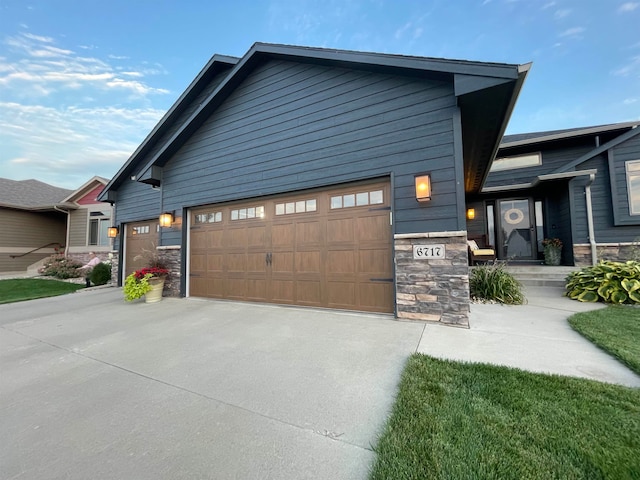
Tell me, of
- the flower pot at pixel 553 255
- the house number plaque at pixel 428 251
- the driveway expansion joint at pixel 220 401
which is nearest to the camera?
the driveway expansion joint at pixel 220 401

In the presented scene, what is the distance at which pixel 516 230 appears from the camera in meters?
8.36

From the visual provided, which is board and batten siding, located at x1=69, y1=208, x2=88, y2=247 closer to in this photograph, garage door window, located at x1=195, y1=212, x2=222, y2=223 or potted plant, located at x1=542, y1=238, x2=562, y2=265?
garage door window, located at x1=195, y1=212, x2=222, y2=223

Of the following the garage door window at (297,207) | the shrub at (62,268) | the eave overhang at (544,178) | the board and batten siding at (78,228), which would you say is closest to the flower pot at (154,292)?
the garage door window at (297,207)

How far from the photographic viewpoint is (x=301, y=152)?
4.81m

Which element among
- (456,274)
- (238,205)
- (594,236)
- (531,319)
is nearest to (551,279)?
(594,236)

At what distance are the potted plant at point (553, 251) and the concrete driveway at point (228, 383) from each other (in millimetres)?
4120

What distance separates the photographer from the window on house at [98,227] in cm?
1195

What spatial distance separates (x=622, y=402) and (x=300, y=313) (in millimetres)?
3544

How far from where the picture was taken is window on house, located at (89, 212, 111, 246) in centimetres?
1195

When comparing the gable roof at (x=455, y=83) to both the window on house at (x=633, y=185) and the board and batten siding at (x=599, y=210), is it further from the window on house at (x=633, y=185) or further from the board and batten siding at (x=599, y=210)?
the window on house at (x=633, y=185)

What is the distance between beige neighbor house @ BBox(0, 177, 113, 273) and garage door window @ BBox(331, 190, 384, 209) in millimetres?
12258

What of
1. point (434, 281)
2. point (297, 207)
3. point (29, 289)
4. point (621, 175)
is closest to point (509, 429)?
point (434, 281)

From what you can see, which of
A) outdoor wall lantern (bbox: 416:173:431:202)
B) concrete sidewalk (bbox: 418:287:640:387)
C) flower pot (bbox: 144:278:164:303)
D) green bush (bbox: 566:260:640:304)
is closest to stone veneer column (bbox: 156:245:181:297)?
flower pot (bbox: 144:278:164:303)

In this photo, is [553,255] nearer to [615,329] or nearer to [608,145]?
[608,145]
